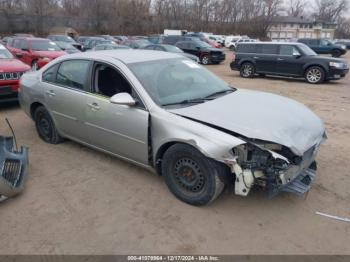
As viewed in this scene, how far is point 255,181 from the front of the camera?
3.08 metres

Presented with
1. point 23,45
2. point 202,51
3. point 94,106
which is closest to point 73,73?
point 94,106

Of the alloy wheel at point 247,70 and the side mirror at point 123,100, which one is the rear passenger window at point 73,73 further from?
the alloy wheel at point 247,70

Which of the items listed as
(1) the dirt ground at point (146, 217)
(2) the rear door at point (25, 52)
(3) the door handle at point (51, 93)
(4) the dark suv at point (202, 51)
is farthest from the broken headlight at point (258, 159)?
(4) the dark suv at point (202, 51)

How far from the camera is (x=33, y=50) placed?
12.8 m

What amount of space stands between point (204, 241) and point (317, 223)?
1.21 m

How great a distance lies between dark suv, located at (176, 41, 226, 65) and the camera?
19.8 metres

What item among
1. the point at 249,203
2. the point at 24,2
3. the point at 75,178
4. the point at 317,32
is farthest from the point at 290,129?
the point at 317,32

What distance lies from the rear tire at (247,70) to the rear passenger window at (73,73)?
11.1 meters

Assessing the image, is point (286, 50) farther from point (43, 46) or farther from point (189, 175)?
point (189, 175)

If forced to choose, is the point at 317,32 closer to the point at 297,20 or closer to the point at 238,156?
the point at 297,20

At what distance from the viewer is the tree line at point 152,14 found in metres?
51.4

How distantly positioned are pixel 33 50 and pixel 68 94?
9.79 metres

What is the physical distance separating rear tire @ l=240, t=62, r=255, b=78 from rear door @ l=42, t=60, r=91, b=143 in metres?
11.1

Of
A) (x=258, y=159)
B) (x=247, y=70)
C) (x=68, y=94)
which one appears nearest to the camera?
(x=258, y=159)
